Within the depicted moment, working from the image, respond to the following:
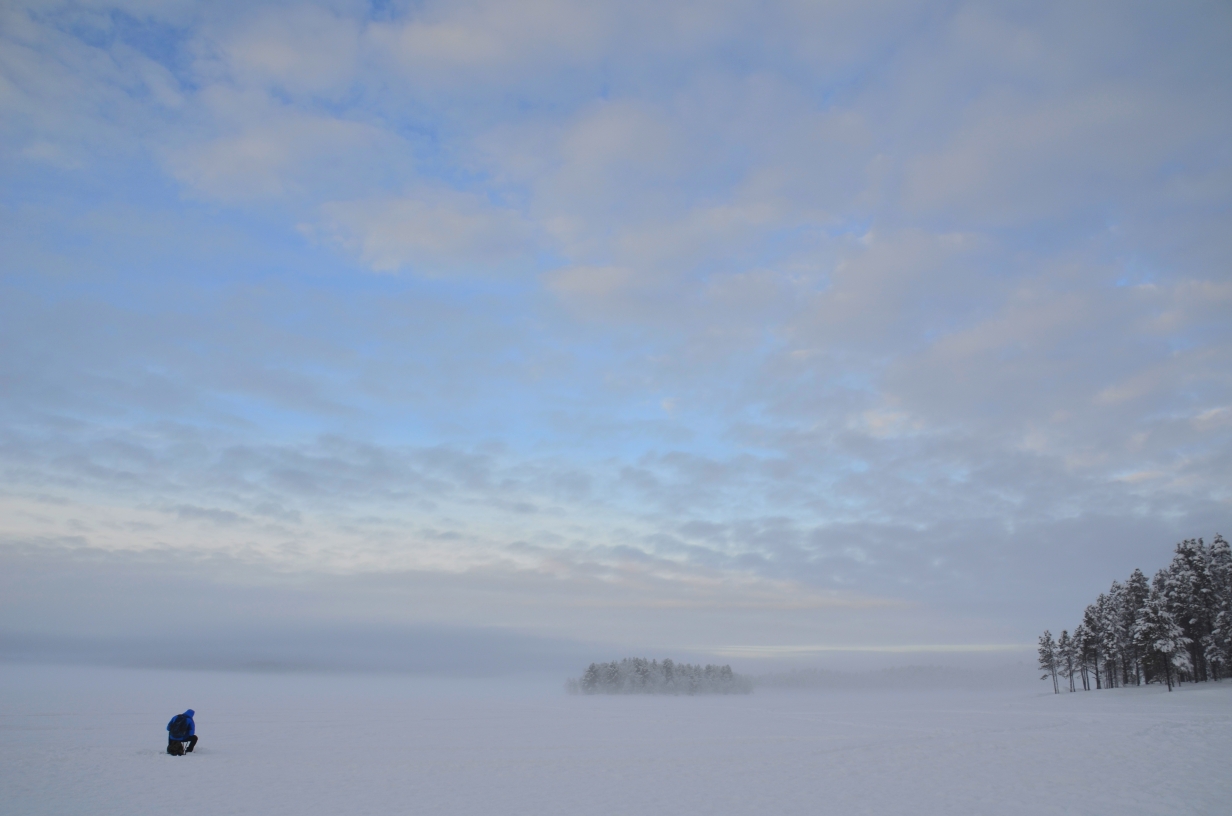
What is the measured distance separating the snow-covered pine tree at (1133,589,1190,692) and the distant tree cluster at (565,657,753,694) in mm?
109088

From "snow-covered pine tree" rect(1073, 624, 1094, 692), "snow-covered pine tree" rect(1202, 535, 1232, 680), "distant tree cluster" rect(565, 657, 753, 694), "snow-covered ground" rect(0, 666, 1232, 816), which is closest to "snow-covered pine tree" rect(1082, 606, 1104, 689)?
"snow-covered pine tree" rect(1073, 624, 1094, 692)

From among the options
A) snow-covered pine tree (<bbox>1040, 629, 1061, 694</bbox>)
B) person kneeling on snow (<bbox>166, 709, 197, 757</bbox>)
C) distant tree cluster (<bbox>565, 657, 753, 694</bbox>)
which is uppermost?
person kneeling on snow (<bbox>166, 709, 197, 757</bbox>)

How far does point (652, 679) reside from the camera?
16150cm

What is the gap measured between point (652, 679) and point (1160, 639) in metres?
116

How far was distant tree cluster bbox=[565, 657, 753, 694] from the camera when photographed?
522 feet

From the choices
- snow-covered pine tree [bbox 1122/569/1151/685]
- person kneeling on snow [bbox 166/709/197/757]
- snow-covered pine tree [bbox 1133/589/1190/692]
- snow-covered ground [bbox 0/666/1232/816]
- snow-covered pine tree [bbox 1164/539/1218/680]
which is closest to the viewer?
snow-covered ground [bbox 0/666/1232/816]

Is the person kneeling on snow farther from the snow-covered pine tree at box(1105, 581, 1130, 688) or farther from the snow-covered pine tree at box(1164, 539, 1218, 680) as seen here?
the snow-covered pine tree at box(1105, 581, 1130, 688)

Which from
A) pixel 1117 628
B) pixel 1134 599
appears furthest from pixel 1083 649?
pixel 1134 599

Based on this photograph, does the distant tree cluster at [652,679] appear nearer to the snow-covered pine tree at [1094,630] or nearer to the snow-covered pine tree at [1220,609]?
the snow-covered pine tree at [1094,630]

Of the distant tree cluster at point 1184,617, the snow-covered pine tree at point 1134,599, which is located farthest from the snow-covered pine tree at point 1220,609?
the snow-covered pine tree at point 1134,599

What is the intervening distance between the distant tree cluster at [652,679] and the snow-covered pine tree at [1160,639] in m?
109

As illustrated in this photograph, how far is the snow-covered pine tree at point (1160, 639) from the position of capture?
208ft

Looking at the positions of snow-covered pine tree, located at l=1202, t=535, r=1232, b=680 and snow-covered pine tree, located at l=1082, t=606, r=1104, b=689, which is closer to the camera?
snow-covered pine tree, located at l=1202, t=535, r=1232, b=680

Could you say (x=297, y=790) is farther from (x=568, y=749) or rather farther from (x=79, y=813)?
(x=568, y=749)
